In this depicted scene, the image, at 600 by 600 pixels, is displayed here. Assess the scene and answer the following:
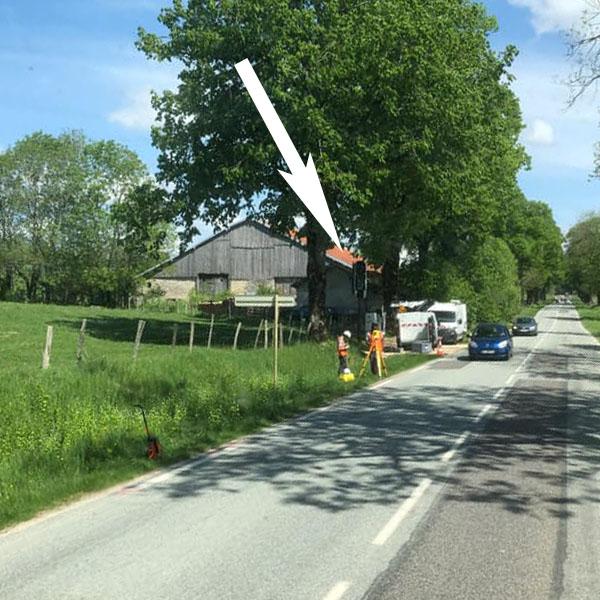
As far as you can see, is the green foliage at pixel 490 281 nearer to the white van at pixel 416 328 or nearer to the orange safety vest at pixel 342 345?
the white van at pixel 416 328

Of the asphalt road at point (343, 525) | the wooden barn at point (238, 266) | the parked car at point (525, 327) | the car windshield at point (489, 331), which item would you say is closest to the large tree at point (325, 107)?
the car windshield at point (489, 331)

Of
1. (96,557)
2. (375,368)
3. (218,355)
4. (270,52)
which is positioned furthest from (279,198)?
(96,557)

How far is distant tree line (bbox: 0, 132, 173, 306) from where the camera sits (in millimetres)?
80312

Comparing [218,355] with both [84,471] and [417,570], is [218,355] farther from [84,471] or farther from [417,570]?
[417,570]

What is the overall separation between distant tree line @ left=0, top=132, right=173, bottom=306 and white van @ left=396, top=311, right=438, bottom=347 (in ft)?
145

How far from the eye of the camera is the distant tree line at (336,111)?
29062 millimetres

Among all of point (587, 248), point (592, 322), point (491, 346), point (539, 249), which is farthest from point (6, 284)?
point (539, 249)

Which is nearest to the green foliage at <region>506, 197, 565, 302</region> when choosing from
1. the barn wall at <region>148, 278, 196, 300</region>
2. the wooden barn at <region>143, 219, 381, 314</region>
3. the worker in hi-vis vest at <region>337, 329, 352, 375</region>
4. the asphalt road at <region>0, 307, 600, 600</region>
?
the wooden barn at <region>143, 219, 381, 314</region>

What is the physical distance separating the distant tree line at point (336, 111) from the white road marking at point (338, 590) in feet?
75.7

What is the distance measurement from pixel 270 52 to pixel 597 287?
9100 centimetres

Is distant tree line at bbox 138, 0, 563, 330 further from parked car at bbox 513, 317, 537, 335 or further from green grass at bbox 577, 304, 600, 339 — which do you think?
green grass at bbox 577, 304, 600, 339

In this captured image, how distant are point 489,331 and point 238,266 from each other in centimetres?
4176

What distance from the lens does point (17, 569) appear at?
20.0ft

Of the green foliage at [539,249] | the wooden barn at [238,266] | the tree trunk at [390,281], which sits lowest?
the tree trunk at [390,281]
